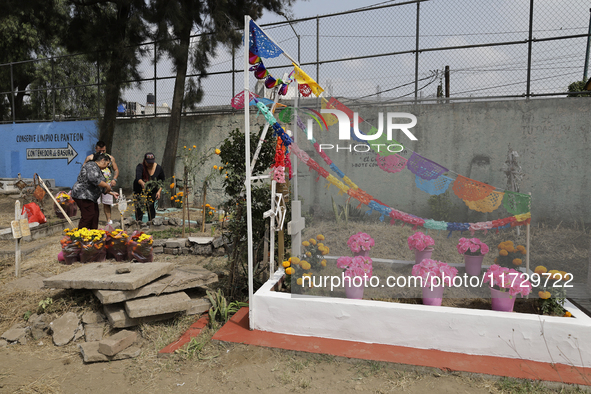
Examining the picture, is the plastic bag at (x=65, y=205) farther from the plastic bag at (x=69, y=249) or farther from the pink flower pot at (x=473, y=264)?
the pink flower pot at (x=473, y=264)

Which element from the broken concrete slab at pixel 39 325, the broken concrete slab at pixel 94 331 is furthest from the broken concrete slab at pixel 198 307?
the broken concrete slab at pixel 39 325

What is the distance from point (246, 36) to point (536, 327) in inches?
113

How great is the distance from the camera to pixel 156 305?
10.5 ft

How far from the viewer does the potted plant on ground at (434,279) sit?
2.92 meters

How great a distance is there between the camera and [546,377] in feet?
7.79

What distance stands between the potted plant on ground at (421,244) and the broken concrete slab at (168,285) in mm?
1927

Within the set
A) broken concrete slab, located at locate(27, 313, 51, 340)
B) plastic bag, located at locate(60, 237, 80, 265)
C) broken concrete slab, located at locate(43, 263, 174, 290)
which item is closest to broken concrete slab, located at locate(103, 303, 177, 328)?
broken concrete slab, located at locate(43, 263, 174, 290)

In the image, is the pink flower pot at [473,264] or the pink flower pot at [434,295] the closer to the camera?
the pink flower pot at [434,295]

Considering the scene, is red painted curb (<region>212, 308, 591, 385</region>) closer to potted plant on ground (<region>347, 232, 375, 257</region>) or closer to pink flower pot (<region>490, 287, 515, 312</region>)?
pink flower pot (<region>490, 287, 515, 312</region>)

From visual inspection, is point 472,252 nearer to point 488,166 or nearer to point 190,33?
point 488,166

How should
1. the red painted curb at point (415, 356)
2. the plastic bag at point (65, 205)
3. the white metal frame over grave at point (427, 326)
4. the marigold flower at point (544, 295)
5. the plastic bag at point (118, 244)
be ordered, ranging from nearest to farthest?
the red painted curb at point (415, 356)
the white metal frame over grave at point (427, 326)
the marigold flower at point (544, 295)
the plastic bag at point (118, 244)
the plastic bag at point (65, 205)

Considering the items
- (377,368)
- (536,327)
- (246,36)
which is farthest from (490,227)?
(246,36)

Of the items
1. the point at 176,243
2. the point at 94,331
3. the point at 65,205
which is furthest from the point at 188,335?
the point at 65,205

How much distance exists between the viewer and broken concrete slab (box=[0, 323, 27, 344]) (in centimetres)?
317
